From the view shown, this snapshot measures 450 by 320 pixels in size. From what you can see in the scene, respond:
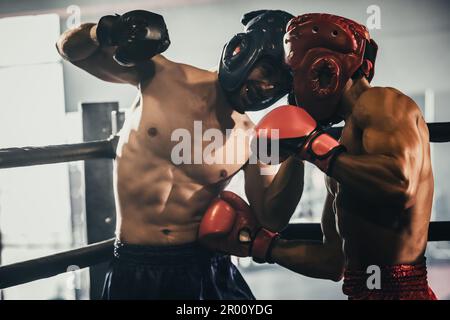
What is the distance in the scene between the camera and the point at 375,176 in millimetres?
1247

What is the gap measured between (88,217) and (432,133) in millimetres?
1225

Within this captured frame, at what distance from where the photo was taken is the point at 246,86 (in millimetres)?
1629

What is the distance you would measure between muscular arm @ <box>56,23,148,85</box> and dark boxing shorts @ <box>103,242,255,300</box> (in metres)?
0.51

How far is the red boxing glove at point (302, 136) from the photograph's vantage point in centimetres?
131

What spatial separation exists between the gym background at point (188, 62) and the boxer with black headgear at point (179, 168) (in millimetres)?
2154

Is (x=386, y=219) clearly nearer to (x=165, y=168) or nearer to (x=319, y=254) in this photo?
(x=319, y=254)

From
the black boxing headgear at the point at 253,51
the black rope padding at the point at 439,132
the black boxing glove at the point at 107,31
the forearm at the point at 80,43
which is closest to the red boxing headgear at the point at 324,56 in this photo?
→ the black boxing headgear at the point at 253,51

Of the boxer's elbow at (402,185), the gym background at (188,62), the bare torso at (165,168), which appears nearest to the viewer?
the boxer's elbow at (402,185)

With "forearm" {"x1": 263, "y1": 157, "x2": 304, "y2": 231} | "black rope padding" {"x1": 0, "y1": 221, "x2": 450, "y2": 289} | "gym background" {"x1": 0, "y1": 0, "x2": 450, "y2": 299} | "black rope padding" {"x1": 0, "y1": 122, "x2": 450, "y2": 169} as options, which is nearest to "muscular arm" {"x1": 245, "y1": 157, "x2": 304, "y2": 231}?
"forearm" {"x1": 263, "y1": 157, "x2": 304, "y2": 231}

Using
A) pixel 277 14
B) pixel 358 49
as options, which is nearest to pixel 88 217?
pixel 277 14

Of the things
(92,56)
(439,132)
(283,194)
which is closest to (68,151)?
(92,56)

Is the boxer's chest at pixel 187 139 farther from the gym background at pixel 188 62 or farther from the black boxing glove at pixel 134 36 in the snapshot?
the gym background at pixel 188 62

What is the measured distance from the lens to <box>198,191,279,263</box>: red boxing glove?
1626 millimetres

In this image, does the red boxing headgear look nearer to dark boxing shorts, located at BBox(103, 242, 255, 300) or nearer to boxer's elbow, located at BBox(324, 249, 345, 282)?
boxer's elbow, located at BBox(324, 249, 345, 282)
